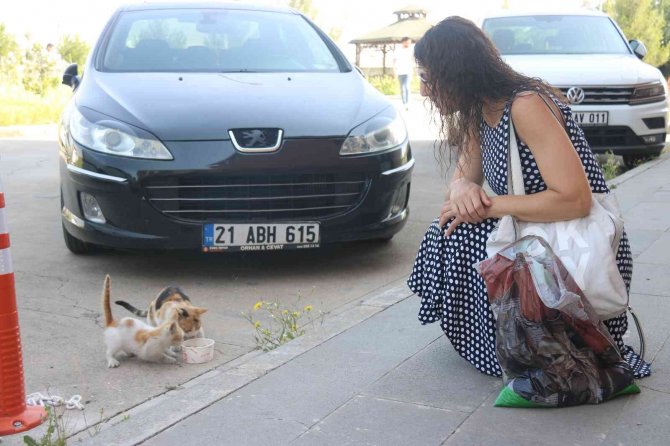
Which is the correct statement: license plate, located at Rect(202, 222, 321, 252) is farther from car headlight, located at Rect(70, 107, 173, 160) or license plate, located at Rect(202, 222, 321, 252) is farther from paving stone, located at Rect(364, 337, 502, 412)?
paving stone, located at Rect(364, 337, 502, 412)

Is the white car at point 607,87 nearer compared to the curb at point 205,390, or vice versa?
the curb at point 205,390

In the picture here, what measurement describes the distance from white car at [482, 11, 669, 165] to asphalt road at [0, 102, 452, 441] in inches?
100

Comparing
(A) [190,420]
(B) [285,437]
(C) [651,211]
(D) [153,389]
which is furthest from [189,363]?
(C) [651,211]

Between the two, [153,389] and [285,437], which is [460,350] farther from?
[153,389]

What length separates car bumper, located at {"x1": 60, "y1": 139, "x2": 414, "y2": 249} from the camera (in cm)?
486

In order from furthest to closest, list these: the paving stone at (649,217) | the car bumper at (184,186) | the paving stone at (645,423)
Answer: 1. the paving stone at (649,217)
2. the car bumper at (184,186)
3. the paving stone at (645,423)

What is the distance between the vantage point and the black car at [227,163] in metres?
4.89

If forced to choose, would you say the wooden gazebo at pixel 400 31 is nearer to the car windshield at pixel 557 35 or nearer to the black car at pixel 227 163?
the car windshield at pixel 557 35

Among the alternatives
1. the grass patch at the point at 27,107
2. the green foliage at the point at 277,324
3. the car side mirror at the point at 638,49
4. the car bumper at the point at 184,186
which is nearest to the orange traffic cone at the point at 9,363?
the green foliage at the point at 277,324

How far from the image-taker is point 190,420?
3008 mm

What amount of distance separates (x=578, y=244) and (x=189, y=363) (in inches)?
73.1

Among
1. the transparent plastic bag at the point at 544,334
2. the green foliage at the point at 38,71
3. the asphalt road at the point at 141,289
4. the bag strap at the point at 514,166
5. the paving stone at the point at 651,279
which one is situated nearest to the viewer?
the transparent plastic bag at the point at 544,334

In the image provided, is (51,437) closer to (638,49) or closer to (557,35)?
(557,35)

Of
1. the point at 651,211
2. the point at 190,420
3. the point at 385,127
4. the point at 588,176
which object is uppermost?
the point at 588,176
